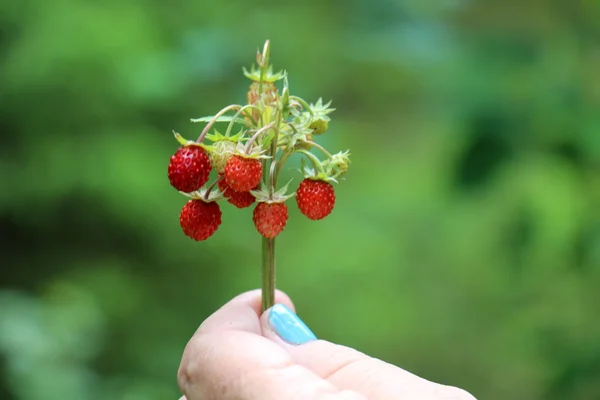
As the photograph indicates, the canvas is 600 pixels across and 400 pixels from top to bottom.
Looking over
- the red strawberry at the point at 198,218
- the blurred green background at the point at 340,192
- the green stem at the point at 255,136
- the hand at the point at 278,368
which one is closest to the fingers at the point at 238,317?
the hand at the point at 278,368

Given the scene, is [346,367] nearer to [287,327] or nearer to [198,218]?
[287,327]

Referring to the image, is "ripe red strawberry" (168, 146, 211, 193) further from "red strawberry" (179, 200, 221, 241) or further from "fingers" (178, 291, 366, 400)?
"fingers" (178, 291, 366, 400)

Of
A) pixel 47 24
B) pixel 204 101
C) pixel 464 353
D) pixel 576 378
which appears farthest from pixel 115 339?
pixel 576 378

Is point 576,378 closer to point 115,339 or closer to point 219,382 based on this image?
point 219,382

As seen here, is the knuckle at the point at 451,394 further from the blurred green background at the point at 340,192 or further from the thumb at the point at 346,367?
the blurred green background at the point at 340,192


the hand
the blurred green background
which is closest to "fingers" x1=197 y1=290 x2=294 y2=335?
the hand
